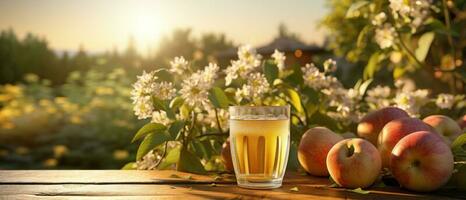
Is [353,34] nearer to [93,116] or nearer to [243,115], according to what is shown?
[93,116]

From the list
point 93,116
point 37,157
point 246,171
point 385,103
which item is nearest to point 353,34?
point 93,116

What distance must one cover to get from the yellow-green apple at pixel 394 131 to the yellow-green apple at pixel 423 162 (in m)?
0.12

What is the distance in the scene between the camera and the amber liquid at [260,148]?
147 centimetres

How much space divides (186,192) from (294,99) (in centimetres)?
75

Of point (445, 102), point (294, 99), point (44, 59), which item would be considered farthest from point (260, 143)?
point (44, 59)

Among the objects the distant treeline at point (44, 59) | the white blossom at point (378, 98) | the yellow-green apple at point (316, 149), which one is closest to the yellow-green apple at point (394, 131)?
the yellow-green apple at point (316, 149)

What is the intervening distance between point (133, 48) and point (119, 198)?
8.67 meters

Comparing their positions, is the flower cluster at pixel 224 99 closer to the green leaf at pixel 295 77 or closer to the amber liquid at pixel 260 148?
the green leaf at pixel 295 77

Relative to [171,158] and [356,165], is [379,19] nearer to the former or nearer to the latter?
[171,158]

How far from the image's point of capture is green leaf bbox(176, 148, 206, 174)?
1.75 meters

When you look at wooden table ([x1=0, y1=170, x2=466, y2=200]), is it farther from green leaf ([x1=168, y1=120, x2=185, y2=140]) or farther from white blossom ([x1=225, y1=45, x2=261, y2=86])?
white blossom ([x1=225, y1=45, x2=261, y2=86])

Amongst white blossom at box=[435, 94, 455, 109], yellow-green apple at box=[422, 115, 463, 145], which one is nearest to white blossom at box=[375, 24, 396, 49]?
white blossom at box=[435, 94, 455, 109]

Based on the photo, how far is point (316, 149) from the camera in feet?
5.28

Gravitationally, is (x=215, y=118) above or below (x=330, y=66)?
below
